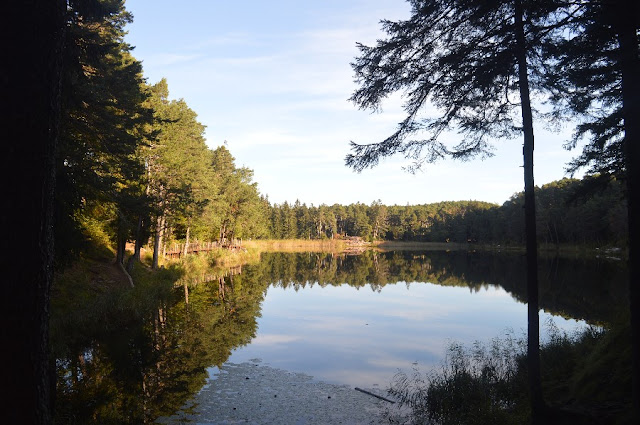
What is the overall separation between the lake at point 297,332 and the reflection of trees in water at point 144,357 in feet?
0.15

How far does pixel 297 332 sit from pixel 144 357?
756 cm

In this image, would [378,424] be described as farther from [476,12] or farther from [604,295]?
[604,295]

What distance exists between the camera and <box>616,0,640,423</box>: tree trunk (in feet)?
22.1

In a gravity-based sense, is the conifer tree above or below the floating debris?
→ above

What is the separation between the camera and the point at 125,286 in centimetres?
2259

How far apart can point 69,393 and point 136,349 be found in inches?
162

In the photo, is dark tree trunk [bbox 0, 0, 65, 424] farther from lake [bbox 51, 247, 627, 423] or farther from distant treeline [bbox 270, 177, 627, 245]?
distant treeline [bbox 270, 177, 627, 245]

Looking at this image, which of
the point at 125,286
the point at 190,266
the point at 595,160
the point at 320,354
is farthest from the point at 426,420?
the point at 190,266

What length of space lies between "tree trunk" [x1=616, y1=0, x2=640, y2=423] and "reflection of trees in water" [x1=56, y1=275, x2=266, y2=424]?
30.3ft

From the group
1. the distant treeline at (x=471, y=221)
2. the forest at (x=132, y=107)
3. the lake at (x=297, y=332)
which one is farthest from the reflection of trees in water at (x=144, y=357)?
the distant treeline at (x=471, y=221)

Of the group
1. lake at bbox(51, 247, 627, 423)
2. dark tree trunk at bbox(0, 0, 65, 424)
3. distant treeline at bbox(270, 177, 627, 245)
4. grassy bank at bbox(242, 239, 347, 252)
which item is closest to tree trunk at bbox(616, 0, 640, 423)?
lake at bbox(51, 247, 627, 423)

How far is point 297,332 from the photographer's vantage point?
18.9 metres

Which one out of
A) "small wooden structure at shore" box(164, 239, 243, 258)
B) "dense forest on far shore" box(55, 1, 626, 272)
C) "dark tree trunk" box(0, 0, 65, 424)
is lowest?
"small wooden structure at shore" box(164, 239, 243, 258)

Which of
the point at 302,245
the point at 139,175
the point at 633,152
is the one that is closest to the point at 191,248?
the point at 139,175
